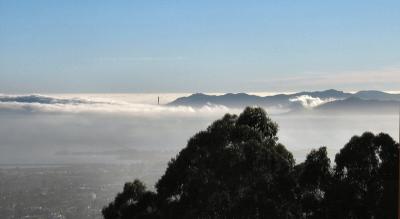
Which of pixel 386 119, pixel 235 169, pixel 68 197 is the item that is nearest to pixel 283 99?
pixel 386 119

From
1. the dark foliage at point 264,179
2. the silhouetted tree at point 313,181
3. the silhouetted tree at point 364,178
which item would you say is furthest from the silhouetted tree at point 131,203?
the silhouetted tree at point 364,178

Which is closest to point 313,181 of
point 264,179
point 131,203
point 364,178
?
point 264,179

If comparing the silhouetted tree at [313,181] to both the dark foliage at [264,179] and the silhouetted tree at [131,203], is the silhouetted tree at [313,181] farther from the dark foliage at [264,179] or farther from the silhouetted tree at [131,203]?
the silhouetted tree at [131,203]

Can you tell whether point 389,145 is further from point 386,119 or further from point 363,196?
point 386,119

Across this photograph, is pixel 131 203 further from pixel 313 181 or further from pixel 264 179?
pixel 313 181

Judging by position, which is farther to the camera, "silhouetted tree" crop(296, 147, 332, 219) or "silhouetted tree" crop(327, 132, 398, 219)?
"silhouetted tree" crop(296, 147, 332, 219)

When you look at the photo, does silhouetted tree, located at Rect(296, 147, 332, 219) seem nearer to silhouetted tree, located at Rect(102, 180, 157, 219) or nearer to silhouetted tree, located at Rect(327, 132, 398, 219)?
silhouetted tree, located at Rect(327, 132, 398, 219)

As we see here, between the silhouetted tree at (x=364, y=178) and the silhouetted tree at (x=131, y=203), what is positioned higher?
the silhouetted tree at (x=364, y=178)

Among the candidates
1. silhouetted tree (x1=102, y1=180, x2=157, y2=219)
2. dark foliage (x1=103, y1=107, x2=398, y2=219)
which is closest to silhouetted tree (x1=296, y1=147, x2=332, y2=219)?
dark foliage (x1=103, y1=107, x2=398, y2=219)

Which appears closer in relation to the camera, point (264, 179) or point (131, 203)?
point (264, 179)
